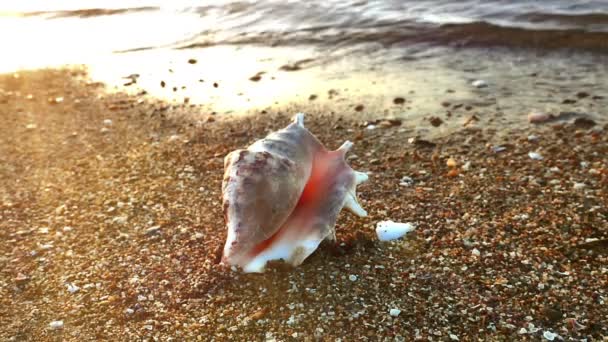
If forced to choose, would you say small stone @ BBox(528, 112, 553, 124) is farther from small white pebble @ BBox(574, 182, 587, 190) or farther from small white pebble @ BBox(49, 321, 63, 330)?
small white pebble @ BBox(49, 321, 63, 330)

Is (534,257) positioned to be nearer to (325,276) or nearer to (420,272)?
(420,272)

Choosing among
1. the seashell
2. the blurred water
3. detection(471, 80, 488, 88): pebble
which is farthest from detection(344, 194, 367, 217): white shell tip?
detection(471, 80, 488, 88): pebble

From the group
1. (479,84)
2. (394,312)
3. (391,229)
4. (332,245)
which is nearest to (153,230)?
(332,245)

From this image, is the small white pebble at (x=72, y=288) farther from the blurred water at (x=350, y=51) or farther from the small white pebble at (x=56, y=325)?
the blurred water at (x=350, y=51)

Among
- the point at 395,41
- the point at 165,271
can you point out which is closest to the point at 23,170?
the point at 165,271

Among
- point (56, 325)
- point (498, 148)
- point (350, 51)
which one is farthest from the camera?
point (350, 51)

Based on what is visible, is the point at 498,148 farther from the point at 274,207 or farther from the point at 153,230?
the point at 153,230
